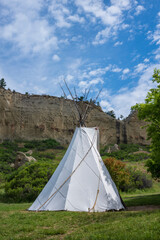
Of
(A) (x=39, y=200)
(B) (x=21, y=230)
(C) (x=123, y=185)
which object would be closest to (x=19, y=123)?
(C) (x=123, y=185)

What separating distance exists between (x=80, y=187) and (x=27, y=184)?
499 centimetres

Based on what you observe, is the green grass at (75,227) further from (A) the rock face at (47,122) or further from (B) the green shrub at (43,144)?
(A) the rock face at (47,122)

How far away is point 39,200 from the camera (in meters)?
8.77

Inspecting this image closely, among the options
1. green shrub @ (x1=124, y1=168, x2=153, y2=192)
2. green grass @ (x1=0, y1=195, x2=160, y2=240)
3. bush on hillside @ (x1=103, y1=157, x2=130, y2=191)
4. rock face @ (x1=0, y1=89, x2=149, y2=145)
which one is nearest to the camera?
green grass @ (x1=0, y1=195, x2=160, y2=240)

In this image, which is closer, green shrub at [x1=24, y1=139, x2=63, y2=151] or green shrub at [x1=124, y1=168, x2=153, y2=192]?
green shrub at [x1=124, y1=168, x2=153, y2=192]

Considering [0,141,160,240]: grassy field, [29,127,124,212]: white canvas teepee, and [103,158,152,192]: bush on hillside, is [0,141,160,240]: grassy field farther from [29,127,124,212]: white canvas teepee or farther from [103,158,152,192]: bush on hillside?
[103,158,152,192]: bush on hillside

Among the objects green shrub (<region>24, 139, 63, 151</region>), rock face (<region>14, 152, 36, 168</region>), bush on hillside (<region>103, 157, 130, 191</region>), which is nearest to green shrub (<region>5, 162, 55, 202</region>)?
bush on hillside (<region>103, 157, 130, 191</region>)

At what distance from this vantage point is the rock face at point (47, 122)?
42.2 m

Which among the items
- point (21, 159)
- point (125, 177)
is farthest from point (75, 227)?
point (21, 159)

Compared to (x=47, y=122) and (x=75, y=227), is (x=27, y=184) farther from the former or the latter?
(x=47, y=122)

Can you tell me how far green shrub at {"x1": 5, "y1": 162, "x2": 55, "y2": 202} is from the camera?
12219 mm

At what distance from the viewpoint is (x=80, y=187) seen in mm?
8492

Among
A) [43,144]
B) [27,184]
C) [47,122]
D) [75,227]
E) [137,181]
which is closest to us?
[75,227]

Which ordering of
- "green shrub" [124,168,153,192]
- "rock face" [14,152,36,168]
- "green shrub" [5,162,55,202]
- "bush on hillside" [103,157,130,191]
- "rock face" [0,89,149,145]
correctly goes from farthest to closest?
"rock face" [0,89,149,145] < "rock face" [14,152,36,168] < "green shrub" [124,168,153,192] < "bush on hillside" [103,157,130,191] < "green shrub" [5,162,55,202]
